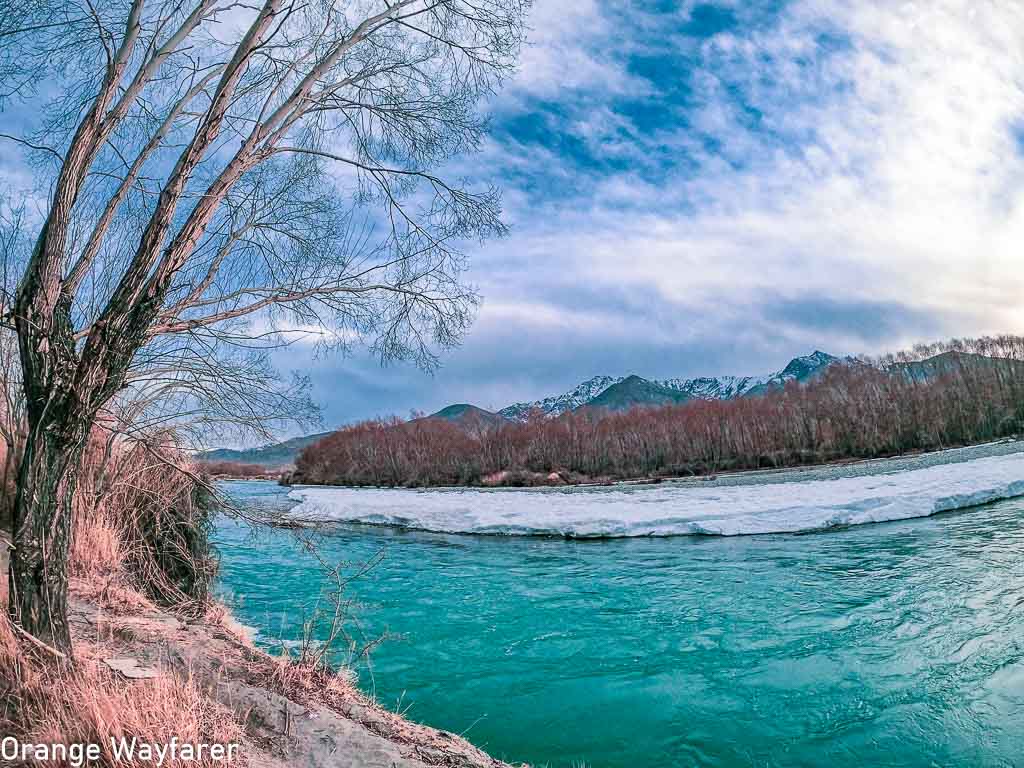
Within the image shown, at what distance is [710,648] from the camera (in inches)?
257

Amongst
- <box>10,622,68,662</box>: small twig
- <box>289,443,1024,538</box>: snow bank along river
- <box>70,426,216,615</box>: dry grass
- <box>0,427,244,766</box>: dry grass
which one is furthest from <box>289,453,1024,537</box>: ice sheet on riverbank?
<box>10,622,68,662</box>: small twig

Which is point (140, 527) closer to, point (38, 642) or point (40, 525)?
point (40, 525)

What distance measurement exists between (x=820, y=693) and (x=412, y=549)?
10.7 metres

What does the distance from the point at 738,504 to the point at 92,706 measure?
17.2 metres

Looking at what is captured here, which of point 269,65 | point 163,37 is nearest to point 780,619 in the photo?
point 269,65

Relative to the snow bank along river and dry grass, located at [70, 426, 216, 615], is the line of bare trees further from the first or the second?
dry grass, located at [70, 426, 216, 615]

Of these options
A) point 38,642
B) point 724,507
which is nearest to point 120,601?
point 38,642

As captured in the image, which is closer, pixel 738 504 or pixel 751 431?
pixel 738 504

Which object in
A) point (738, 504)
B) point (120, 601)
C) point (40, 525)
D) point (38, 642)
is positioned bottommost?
point (738, 504)

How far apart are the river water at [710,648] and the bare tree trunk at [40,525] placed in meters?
2.02

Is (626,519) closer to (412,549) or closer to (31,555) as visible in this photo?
(412,549)

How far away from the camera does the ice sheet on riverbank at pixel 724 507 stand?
1462 cm

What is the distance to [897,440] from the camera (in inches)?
1196

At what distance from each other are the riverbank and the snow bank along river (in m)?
8.66
